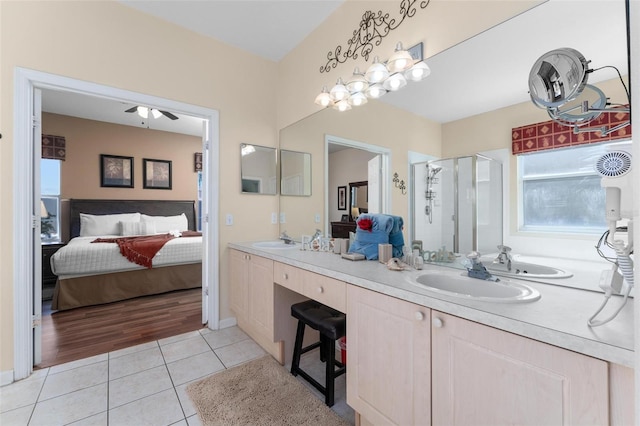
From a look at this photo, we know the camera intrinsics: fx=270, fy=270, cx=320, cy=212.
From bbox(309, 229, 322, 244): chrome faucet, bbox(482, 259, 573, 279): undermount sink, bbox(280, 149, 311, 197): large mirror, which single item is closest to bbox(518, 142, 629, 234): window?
bbox(482, 259, 573, 279): undermount sink

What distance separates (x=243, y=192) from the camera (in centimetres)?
286

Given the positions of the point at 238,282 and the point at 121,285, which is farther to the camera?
the point at 121,285

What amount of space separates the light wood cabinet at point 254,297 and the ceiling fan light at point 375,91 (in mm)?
1471

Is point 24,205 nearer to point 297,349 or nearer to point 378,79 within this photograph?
point 297,349

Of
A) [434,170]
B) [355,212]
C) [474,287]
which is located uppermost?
[434,170]

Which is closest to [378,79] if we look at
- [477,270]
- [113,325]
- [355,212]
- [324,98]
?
[324,98]

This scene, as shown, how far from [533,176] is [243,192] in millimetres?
2414

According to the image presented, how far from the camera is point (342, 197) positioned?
2.31 m

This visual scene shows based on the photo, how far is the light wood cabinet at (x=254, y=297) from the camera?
208 cm

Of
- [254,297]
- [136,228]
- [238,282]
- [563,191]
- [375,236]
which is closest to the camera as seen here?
[563,191]

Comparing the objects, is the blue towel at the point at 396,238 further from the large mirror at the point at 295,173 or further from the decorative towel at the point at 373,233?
the large mirror at the point at 295,173

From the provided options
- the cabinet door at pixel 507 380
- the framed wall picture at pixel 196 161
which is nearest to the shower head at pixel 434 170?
the cabinet door at pixel 507 380

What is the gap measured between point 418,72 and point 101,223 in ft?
17.6

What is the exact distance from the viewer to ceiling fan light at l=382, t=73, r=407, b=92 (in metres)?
1.77
